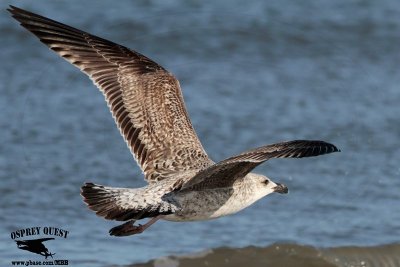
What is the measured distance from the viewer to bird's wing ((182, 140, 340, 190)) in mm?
6062

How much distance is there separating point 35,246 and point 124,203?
1.73 metres

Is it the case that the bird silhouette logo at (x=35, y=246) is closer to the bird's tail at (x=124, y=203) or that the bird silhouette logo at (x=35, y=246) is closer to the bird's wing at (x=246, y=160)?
Result: the bird's tail at (x=124, y=203)

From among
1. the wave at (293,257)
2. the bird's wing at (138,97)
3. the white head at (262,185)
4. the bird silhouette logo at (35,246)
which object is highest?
the bird's wing at (138,97)

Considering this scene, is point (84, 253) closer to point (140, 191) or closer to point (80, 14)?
point (140, 191)

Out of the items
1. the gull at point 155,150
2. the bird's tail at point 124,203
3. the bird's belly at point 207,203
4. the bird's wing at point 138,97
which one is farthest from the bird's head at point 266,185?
the bird's tail at point 124,203

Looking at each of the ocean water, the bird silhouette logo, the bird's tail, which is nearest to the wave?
the ocean water

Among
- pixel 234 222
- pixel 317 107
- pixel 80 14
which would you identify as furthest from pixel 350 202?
pixel 80 14

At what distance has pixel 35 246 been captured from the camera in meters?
8.00

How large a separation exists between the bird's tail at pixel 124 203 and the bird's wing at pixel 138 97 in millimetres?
651

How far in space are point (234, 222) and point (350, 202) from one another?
1.15 metres

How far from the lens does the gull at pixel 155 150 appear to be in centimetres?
650

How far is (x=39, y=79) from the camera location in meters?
11.4

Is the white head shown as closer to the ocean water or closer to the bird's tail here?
the bird's tail

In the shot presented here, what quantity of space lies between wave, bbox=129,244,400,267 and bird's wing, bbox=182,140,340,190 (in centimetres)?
133
